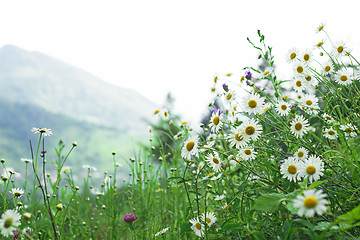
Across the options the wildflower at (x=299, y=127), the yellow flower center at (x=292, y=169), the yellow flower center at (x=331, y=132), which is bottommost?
the yellow flower center at (x=292, y=169)

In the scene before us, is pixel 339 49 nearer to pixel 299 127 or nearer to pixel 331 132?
pixel 331 132

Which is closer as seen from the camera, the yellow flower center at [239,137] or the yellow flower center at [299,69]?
the yellow flower center at [239,137]

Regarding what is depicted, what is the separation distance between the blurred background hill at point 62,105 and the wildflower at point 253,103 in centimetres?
1763

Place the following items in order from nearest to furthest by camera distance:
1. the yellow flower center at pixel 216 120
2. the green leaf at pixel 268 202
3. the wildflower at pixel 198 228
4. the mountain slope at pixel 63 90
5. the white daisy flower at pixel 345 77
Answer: the green leaf at pixel 268 202
the wildflower at pixel 198 228
the yellow flower center at pixel 216 120
the white daisy flower at pixel 345 77
the mountain slope at pixel 63 90

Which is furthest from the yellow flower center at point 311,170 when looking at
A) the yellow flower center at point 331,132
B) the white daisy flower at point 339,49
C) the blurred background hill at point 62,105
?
the blurred background hill at point 62,105

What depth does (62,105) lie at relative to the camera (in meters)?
44.0

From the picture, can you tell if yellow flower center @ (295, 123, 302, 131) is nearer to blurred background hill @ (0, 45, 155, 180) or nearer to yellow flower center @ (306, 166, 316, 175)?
yellow flower center @ (306, 166, 316, 175)

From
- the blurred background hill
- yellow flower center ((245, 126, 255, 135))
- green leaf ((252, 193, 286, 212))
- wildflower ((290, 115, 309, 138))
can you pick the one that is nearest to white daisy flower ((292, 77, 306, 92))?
wildflower ((290, 115, 309, 138))

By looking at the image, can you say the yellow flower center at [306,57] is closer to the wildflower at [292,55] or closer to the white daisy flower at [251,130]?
the wildflower at [292,55]

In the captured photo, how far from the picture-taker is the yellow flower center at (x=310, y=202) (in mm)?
562

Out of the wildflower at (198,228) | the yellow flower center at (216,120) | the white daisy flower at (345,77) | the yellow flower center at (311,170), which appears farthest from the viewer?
the white daisy flower at (345,77)

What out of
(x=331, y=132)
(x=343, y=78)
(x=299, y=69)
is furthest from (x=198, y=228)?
(x=343, y=78)

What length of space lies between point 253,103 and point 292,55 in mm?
591

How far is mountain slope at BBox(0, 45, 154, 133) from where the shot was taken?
41062 mm
